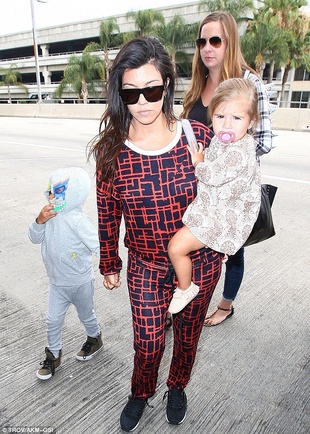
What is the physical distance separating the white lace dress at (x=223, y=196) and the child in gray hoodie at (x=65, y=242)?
32.2 inches

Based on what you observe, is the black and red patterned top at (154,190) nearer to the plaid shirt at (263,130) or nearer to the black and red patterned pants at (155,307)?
the black and red patterned pants at (155,307)

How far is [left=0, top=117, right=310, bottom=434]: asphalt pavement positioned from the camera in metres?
2.33

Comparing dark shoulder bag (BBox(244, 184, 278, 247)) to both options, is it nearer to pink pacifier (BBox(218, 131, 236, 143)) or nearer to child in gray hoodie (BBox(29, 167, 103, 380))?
pink pacifier (BBox(218, 131, 236, 143))

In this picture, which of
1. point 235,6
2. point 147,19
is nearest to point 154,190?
point 235,6

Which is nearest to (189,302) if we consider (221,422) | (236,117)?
(221,422)

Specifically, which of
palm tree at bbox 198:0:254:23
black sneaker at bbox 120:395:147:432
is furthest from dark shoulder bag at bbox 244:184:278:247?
palm tree at bbox 198:0:254:23

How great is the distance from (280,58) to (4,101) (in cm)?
3564

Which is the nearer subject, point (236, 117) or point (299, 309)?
point (236, 117)

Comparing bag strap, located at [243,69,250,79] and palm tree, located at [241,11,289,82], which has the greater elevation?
palm tree, located at [241,11,289,82]

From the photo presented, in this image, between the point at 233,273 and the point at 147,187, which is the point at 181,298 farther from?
the point at 233,273

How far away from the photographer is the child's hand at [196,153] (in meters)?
1.92

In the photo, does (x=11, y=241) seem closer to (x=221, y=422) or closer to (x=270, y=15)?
(x=221, y=422)

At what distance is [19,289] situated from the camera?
3748mm

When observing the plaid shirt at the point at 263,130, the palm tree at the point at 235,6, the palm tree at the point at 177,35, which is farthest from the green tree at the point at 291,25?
the plaid shirt at the point at 263,130
